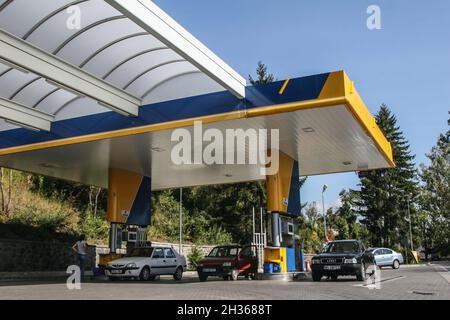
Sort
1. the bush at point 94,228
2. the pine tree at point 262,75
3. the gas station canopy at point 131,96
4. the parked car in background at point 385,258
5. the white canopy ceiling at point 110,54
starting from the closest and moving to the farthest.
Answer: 1. the white canopy ceiling at point 110,54
2. the gas station canopy at point 131,96
3. the bush at point 94,228
4. the parked car in background at point 385,258
5. the pine tree at point 262,75

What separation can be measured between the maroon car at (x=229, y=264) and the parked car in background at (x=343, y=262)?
3791mm

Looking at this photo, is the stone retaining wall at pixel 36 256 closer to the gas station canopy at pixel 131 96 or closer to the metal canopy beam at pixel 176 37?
the gas station canopy at pixel 131 96

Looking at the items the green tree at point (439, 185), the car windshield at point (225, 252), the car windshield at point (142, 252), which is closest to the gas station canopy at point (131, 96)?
the car windshield at point (142, 252)

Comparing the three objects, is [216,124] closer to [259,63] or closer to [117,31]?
[117,31]

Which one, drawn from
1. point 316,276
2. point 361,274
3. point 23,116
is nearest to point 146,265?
point 316,276

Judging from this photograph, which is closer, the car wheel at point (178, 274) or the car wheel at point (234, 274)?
the car wheel at point (234, 274)

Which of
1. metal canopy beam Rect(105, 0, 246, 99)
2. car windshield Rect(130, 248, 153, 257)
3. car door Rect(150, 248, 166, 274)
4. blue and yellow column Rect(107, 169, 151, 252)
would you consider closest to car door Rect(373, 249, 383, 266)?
blue and yellow column Rect(107, 169, 151, 252)

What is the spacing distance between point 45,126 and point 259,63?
101ft

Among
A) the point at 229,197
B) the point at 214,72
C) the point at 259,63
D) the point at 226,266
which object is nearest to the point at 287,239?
the point at 226,266

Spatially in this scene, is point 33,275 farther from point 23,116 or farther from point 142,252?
point 23,116

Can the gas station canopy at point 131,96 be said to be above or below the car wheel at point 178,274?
above

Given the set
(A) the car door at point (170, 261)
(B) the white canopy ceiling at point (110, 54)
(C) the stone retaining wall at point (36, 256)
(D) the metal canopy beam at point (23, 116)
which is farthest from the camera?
(C) the stone retaining wall at point (36, 256)

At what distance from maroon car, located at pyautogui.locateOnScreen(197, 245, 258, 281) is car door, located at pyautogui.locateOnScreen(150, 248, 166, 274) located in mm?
1474

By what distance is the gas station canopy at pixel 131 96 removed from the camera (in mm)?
13109
